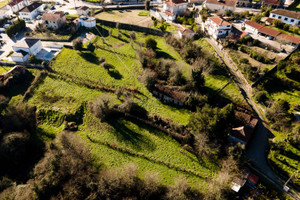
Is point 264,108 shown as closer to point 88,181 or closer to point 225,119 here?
point 225,119

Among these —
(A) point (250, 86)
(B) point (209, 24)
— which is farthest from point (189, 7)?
(A) point (250, 86)

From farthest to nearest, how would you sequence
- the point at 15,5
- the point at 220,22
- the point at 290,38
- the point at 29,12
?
the point at 15,5
the point at 29,12
the point at 220,22
the point at 290,38

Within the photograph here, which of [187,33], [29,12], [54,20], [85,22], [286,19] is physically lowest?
[187,33]

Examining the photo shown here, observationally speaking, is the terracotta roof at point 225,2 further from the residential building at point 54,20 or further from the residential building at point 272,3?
the residential building at point 54,20

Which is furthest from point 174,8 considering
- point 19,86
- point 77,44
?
point 19,86

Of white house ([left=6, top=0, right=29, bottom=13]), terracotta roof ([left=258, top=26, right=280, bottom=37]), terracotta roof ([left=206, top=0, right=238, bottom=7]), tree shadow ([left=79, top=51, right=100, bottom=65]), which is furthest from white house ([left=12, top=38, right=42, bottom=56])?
terracotta roof ([left=258, top=26, right=280, bottom=37])

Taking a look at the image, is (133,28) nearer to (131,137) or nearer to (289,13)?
(131,137)
